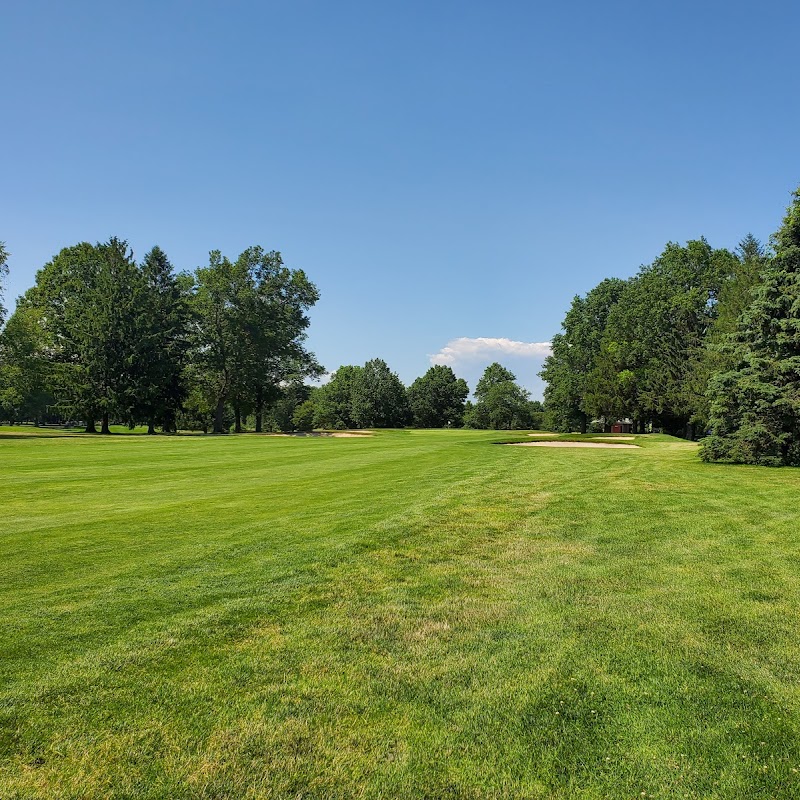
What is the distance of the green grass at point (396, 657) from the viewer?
2.60 m

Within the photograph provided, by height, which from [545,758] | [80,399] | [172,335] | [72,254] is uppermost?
[72,254]

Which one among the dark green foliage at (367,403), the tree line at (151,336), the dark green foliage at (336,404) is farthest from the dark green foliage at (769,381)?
the dark green foliage at (336,404)

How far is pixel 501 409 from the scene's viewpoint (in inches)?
3895

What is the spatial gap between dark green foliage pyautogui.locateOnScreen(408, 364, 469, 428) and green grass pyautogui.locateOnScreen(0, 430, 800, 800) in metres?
94.7

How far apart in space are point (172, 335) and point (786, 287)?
53390 mm

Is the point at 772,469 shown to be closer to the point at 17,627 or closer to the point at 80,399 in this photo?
the point at 17,627

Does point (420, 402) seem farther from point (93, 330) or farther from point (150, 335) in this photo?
point (93, 330)

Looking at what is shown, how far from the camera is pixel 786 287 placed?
1814 cm

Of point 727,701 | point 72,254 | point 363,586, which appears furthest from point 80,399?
point 727,701

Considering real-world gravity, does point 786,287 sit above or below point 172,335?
below

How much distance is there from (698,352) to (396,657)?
4861 centimetres

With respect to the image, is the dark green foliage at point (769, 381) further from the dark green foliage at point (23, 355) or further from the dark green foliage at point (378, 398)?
the dark green foliage at point (378, 398)

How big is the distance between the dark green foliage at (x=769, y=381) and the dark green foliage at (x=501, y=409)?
79.2m

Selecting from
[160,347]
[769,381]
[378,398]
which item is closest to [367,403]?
[378,398]
